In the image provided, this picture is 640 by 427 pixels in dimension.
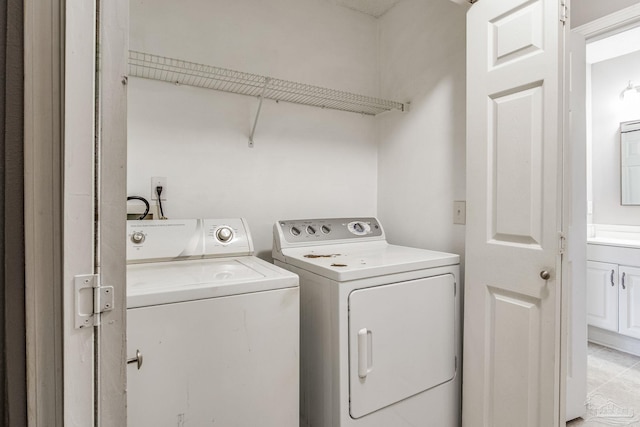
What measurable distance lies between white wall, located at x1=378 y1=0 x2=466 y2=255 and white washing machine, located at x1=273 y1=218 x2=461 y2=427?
1.38 ft

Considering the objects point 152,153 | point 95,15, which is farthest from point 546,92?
point 152,153

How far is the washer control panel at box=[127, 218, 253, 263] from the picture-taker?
1.49 meters

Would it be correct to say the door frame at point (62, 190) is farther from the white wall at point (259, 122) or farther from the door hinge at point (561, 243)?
the door hinge at point (561, 243)

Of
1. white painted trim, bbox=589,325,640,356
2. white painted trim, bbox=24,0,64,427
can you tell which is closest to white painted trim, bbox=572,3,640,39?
white painted trim, bbox=24,0,64,427

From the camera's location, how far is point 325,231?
78.6 inches

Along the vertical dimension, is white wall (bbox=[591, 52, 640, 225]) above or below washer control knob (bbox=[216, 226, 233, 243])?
above

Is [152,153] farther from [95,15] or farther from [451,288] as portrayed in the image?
[451,288]

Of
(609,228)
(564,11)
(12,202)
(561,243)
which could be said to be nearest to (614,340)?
(609,228)

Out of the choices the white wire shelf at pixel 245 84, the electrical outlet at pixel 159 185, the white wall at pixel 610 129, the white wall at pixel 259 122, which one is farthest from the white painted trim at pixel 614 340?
the electrical outlet at pixel 159 185

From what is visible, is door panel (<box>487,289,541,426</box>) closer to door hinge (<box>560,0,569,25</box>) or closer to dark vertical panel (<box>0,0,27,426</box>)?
door hinge (<box>560,0,569,25</box>)

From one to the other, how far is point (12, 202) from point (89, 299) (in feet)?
0.67

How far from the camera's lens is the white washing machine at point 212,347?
1.04 metres

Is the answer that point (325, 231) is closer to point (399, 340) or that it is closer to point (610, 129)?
point (399, 340)

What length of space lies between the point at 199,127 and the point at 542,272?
176 centimetres
